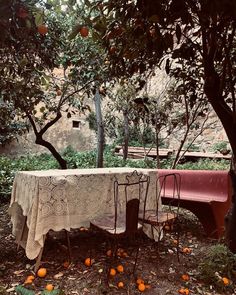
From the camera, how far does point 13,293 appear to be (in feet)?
7.60

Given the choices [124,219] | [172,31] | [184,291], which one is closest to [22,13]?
[172,31]

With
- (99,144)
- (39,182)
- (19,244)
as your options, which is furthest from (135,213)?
(99,144)

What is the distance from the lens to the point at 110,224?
2670 millimetres

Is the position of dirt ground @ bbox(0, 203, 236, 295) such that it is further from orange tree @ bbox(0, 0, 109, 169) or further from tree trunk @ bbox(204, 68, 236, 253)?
orange tree @ bbox(0, 0, 109, 169)

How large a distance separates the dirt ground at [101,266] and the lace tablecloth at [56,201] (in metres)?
0.24

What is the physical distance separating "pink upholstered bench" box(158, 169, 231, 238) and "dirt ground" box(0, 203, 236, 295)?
22 cm

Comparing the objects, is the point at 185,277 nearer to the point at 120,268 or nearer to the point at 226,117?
the point at 120,268

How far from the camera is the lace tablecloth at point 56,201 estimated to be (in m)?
2.66

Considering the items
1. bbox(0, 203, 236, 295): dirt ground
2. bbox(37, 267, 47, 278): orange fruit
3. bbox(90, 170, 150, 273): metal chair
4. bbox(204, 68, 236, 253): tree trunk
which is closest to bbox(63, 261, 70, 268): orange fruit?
bbox(0, 203, 236, 295): dirt ground

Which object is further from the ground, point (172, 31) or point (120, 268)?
point (172, 31)

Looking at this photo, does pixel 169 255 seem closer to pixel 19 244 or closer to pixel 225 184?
pixel 225 184

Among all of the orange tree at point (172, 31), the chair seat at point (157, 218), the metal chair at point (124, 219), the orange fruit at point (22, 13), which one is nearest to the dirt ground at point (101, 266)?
the metal chair at point (124, 219)

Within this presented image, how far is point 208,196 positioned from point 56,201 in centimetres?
215

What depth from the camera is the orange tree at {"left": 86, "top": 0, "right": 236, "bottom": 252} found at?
58.1 inches
